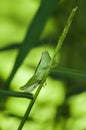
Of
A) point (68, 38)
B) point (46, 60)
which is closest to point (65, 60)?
point (68, 38)

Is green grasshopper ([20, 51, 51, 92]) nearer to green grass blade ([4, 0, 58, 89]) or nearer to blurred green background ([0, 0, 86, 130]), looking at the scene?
green grass blade ([4, 0, 58, 89])

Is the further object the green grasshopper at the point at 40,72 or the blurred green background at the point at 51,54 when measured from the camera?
the blurred green background at the point at 51,54

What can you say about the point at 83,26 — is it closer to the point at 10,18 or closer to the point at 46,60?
the point at 10,18

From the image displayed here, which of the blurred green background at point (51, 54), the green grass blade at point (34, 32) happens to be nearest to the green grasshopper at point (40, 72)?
the green grass blade at point (34, 32)

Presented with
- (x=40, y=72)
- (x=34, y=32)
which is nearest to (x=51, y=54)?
(x=34, y=32)

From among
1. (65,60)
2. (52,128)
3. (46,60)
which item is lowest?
(52,128)

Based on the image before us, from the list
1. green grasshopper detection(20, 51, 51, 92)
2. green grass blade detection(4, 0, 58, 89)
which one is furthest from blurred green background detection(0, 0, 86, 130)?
green grasshopper detection(20, 51, 51, 92)

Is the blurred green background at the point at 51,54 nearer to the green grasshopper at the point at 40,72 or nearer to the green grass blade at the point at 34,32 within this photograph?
the green grass blade at the point at 34,32

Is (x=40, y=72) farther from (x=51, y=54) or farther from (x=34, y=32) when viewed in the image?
(x=51, y=54)
